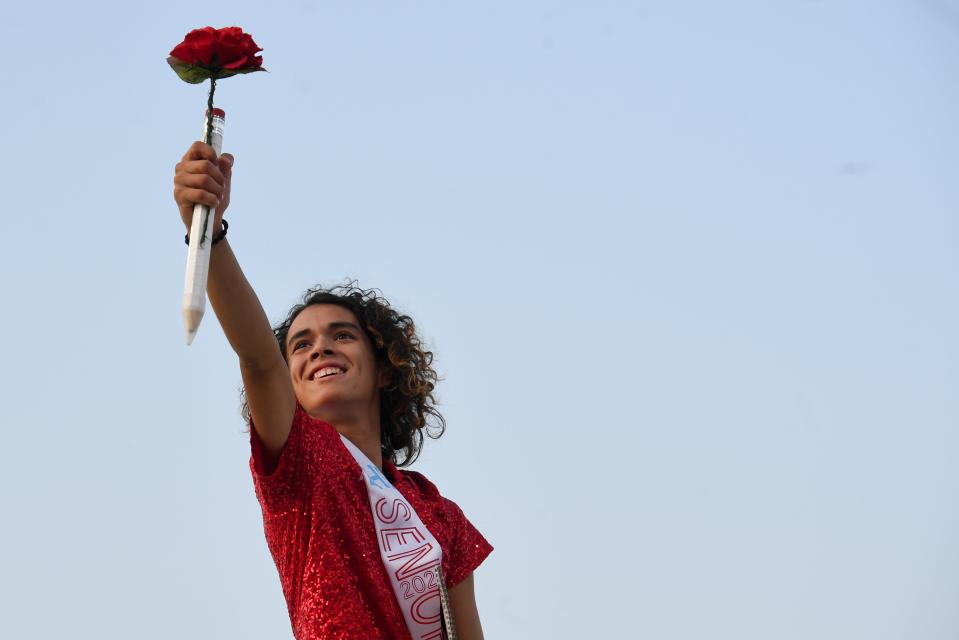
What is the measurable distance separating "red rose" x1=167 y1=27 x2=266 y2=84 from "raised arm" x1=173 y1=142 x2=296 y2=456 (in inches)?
10.2

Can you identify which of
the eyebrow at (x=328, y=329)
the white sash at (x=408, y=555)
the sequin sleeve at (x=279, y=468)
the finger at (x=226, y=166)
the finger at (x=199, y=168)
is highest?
the eyebrow at (x=328, y=329)

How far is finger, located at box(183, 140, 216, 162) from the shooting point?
4012 mm

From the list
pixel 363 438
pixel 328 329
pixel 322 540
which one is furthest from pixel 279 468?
pixel 328 329

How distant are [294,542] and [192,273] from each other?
1.74m

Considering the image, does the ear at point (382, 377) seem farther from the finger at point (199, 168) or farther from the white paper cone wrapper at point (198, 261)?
the finger at point (199, 168)

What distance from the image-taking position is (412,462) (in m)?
6.98

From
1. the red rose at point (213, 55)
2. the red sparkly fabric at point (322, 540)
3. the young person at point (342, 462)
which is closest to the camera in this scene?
the red rose at point (213, 55)

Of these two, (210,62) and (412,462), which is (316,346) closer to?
(412,462)

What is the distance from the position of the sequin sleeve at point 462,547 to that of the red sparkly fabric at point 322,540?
0.56m

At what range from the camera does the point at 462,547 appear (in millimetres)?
5938

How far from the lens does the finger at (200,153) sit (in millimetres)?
4012

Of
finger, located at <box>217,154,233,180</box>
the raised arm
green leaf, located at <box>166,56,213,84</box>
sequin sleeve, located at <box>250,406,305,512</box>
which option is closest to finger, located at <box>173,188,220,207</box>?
the raised arm

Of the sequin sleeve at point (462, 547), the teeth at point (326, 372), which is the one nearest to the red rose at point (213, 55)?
the teeth at point (326, 372)

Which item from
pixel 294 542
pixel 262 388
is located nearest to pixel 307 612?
pixel 294 542
